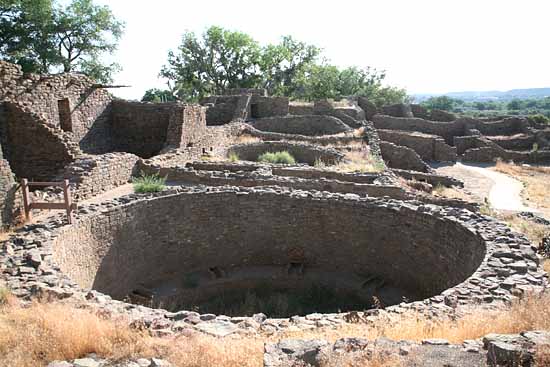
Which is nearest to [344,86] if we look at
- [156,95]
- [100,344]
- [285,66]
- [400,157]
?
[285,66]

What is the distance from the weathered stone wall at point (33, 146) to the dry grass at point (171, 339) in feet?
29.5

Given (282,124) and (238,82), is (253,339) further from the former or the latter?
(238,82)

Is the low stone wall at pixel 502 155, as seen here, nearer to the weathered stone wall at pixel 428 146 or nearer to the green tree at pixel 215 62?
the weathered stone wall at pixel 428 146

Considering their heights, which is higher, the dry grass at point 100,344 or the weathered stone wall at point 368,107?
the weathered stone wall at point 368,107

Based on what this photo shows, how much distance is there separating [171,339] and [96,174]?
28.1 ft

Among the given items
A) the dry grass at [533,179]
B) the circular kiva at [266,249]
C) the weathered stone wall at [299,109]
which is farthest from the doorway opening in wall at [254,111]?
the circular kiva at [266,249]

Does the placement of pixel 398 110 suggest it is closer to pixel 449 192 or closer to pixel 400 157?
pixel 400 157

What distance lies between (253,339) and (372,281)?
5.37 m

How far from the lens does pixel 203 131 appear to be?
1986 centimetres

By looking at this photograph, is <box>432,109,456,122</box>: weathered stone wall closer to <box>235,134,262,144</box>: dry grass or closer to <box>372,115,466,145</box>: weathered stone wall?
<box>372,115,466,145</box>: weathered stone wall

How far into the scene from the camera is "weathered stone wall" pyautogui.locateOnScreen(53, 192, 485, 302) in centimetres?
891

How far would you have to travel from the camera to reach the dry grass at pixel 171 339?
14.8 feet

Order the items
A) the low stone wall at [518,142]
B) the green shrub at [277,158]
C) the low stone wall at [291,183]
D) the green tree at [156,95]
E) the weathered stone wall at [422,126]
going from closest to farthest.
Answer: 1. the low stone wall at [291,183]
2. the green shrub at [277,158]
3. the low stone wall at [518,142]
4. the weathered stone wall at [422,126]
5. the green tree at [156,95]

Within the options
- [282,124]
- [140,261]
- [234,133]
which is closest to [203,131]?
[234,133]
